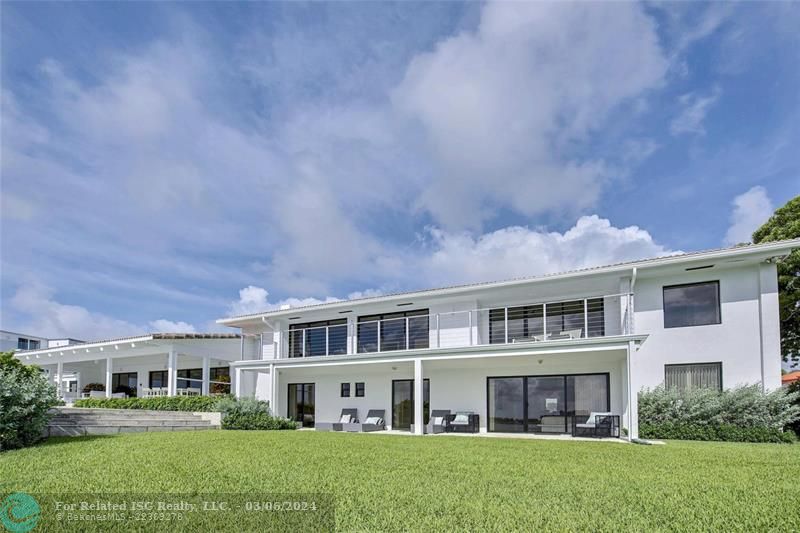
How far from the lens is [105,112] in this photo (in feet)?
51.6

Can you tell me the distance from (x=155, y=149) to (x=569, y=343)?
14.7 metres

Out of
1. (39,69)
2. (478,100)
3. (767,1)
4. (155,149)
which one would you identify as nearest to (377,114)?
(478,100)

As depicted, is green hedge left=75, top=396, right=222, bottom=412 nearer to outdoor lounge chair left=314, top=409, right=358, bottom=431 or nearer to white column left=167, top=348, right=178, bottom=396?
white column left=167, top=348, right=178, bottom=396

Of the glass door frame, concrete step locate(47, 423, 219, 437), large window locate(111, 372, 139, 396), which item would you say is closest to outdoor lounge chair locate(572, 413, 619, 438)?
the glass door frame

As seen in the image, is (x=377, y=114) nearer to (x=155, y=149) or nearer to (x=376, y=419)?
(x=155, y=149)

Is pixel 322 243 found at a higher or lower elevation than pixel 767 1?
lower

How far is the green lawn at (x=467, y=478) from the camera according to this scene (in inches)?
207

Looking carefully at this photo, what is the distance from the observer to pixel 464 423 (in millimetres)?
17062

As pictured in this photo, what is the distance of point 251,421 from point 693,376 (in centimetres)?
1368

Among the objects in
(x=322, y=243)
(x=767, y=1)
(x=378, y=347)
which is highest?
(x=767, y=1)

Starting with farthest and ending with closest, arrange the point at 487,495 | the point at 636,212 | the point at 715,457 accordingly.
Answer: the point at 636,212, the point at 715,457, the point at 487,495

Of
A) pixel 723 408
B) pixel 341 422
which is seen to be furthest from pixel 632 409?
pixel 341 422

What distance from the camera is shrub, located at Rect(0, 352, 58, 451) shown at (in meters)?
10.2

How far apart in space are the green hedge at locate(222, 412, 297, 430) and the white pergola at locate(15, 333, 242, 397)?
5663 millimetres
